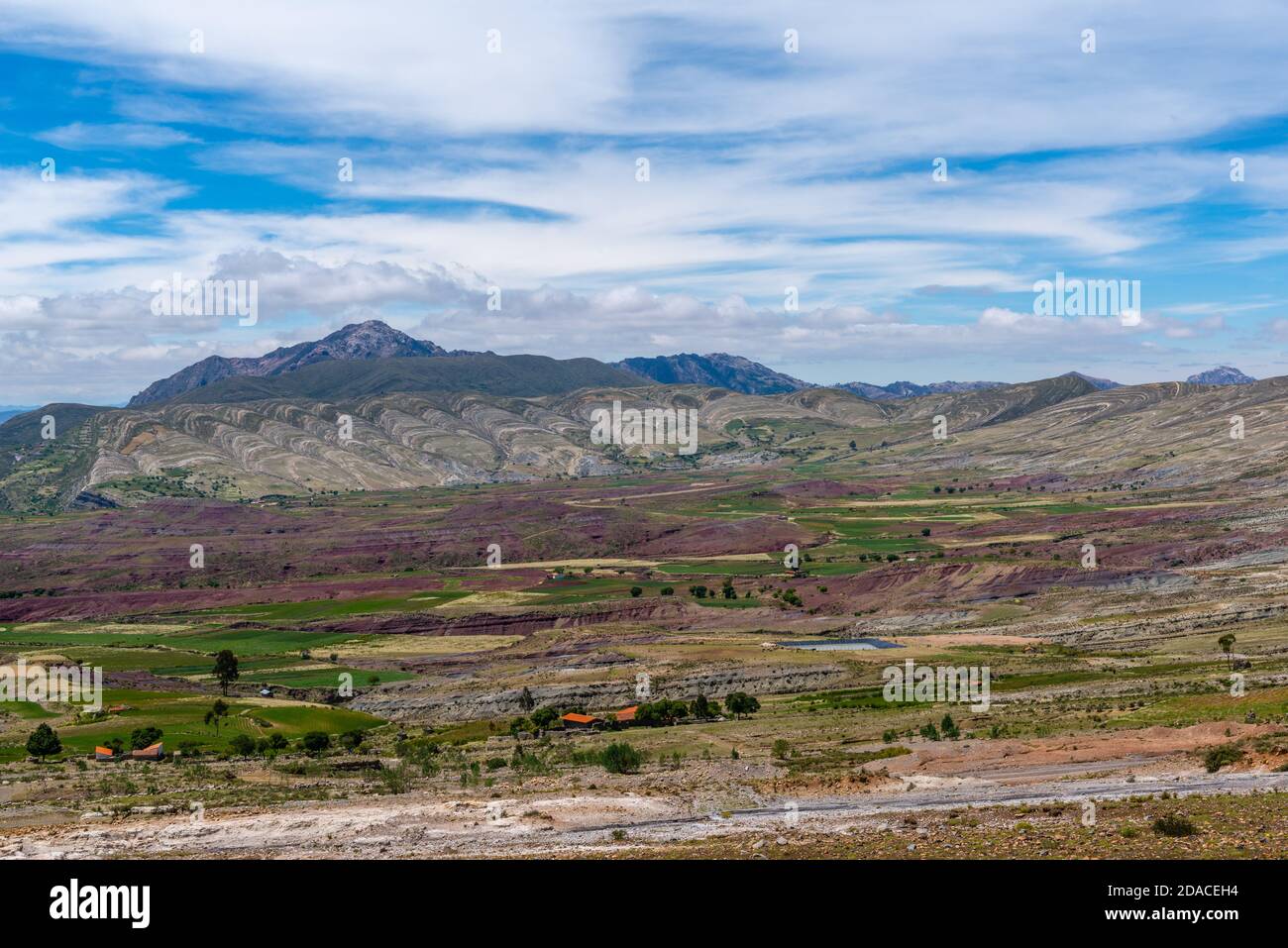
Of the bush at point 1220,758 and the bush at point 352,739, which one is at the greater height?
the bush at point 1220,758

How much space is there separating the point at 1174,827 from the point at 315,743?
54.3 m

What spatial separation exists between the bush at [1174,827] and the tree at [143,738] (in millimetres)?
59346

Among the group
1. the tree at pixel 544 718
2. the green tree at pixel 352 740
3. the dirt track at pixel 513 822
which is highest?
the dirt track at pixel 513 822

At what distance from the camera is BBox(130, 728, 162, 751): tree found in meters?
68.8

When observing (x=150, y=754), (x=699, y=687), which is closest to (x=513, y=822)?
(x=150, y=754)

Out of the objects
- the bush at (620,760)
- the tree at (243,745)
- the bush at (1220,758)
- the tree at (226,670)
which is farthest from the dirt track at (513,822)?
the tree at (226,670)

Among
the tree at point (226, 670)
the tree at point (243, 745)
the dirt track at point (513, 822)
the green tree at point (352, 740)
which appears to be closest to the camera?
the dirt track at point (513, 822)

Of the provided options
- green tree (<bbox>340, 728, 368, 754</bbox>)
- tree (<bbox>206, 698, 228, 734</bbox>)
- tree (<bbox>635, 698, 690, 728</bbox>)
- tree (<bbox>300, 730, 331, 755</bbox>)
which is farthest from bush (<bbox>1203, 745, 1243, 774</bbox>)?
tree (<bbox>206, 698, 228, 734</bbox>)

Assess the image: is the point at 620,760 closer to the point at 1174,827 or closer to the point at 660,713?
the point at 660,713

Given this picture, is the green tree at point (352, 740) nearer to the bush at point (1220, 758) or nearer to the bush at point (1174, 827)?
the bush at point (1220, 758)

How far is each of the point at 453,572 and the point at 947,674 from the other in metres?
115

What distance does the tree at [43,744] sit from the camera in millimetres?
66781

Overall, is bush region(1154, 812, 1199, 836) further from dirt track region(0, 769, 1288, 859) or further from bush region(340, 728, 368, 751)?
bush region(340, 728, 368, 751)
